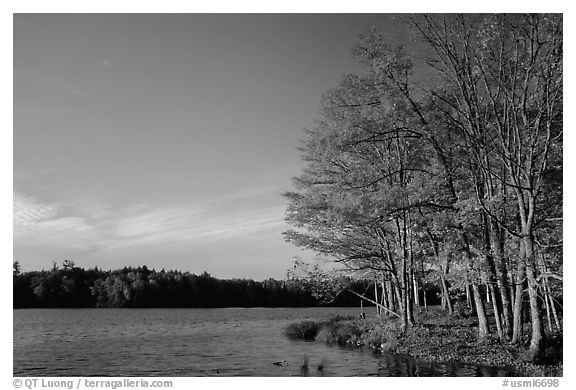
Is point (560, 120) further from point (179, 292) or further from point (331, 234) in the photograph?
point (179, 292)

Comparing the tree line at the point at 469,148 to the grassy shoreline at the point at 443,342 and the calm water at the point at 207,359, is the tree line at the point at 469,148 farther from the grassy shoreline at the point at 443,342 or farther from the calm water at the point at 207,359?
the calm water at the point at 207,359

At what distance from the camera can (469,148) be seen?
16.7 m

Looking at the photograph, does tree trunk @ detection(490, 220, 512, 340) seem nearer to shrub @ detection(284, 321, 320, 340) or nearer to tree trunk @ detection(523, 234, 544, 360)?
tree trunk @ detection(523, 234, 544, 360)

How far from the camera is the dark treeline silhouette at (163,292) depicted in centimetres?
6962

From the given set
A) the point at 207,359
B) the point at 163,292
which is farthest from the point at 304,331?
the point at 163,292

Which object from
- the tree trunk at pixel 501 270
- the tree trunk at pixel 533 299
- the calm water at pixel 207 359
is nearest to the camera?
the tree trunk at pixel 533 299

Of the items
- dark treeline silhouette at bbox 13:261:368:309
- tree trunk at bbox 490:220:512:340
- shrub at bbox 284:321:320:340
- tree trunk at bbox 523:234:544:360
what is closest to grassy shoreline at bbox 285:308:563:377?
shrub at bbox 284:321:320:340

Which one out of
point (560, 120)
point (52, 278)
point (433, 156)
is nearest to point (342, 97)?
point (433, 156)

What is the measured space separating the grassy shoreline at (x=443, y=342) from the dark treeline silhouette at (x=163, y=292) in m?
46.4

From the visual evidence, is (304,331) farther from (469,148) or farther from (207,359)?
(469,148)

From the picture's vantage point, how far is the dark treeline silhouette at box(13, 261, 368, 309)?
69625 millimetres

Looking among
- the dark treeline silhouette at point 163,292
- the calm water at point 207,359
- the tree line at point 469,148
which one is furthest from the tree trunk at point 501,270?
the dark treeline silhouette at point 163,292

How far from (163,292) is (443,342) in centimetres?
7777

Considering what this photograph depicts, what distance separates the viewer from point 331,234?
852 inches
